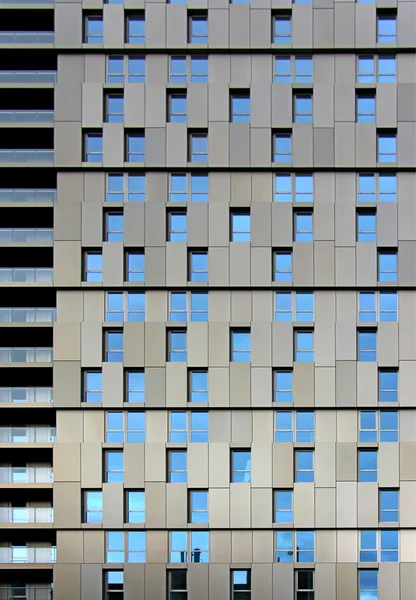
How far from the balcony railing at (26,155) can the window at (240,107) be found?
778 cm

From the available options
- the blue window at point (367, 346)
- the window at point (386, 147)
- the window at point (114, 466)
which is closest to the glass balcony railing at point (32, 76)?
the window at point (386, 147)

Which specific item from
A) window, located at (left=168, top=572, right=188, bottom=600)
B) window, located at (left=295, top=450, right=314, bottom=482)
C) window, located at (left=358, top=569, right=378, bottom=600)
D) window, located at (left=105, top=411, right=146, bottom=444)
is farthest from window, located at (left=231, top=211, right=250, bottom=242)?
window, located at (left=358, top=569, right=378, bottom=600)

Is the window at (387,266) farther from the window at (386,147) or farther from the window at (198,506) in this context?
the window at (198,506)

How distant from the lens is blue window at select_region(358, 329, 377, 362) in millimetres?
22016

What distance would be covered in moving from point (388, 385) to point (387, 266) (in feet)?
15.7

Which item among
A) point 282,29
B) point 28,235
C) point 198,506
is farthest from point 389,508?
point 282,29

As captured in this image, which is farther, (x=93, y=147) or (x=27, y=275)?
(x=93, y=147)

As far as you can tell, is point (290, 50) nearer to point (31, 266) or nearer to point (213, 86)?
point (213, 86)

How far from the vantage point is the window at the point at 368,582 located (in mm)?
21156

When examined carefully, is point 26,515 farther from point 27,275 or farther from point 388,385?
point 388,385

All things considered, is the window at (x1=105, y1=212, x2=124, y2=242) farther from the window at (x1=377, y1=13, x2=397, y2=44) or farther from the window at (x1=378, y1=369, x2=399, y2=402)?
the window at (x1=377, y1=13, x2=397, y2=44)

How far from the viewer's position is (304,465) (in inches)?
851

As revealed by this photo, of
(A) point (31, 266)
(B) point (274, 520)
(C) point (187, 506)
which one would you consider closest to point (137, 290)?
(A) point (31, 266)

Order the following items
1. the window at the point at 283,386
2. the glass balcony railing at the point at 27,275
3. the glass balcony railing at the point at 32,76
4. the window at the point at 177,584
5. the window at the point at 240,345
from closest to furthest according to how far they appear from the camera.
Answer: the window at the point at 177,584
the window at the point at 283,386
the window at the point at 240,345
the glass balcony railing at the point at 27,275
the glass balcony railing at the point at 32,76
